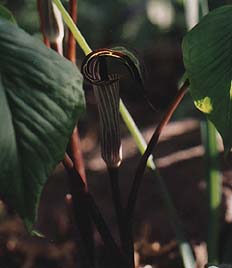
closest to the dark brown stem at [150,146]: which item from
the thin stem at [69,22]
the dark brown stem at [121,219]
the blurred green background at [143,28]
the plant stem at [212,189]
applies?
the dark brown stem at [121,219]

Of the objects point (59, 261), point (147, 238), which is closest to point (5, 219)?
point (59, 261)

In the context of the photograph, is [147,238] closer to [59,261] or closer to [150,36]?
[59,261]

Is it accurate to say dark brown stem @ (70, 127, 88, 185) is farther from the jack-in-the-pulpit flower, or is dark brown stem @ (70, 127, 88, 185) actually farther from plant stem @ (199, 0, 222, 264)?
plant stem @ (199, 0, 222, 264)

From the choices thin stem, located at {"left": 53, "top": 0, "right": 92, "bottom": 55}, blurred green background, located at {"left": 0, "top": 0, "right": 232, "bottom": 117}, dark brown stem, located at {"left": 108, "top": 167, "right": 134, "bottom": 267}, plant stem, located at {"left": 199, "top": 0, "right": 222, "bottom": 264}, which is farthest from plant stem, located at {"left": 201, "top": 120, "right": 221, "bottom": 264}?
blurred green background, located at {"left": 0, "top": 0, "right": 232, "bottom": 117}

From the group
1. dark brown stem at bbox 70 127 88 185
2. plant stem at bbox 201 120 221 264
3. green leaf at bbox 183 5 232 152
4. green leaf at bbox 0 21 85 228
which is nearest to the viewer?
green leaf at bbox 0 21 85 228

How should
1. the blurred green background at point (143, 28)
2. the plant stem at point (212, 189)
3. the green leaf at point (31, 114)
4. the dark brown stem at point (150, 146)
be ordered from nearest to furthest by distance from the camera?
1. the green leaf at point (31, 114)
2. the dark brown stem at point (150, 146)
3. the plant stem at point (212, 189)
4. the blurred green background at point (143, 28)

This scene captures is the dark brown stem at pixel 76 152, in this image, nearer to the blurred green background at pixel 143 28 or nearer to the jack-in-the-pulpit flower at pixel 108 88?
the jack-in-the-pulpit flower at pixel 108 88
